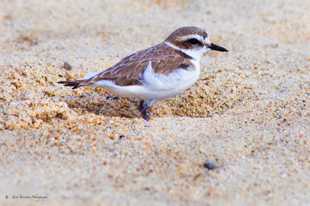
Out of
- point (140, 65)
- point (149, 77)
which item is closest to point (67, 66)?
point (140, 65)

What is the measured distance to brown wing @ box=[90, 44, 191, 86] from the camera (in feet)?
16.1

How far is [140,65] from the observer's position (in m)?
4.98

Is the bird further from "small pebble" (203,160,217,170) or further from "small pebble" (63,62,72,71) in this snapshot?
"small pebble" (203,160,217,170)

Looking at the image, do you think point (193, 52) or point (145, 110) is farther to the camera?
point (193, 52)

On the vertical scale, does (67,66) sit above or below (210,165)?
above

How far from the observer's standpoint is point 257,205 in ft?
12.1

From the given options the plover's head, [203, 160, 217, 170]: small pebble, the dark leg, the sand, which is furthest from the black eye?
[203, 160, 217, 170]: small pebble

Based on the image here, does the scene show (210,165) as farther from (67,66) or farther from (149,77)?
(67,66)

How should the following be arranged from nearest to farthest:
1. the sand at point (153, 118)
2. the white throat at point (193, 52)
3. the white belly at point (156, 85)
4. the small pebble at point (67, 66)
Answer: the sand at point (153, 118) < the white belly at point (156, 85) < the white throat at point (193, 52) < the small pebble at point (67, 66)

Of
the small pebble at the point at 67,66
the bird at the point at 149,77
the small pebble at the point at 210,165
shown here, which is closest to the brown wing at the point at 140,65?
the bird at the point at 149,77

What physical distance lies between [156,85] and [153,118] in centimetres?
26

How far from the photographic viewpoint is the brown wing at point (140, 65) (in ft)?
16.1

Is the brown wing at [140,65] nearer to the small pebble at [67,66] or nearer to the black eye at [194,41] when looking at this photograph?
the black eye at [194,41]

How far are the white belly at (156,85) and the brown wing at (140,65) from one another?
1.3 inches
